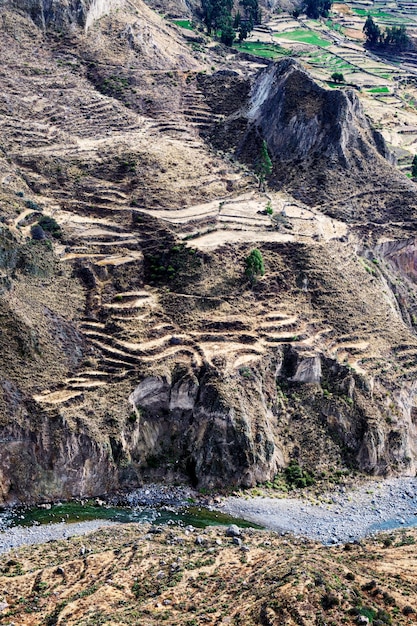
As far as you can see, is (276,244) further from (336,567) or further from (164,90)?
(336,567)

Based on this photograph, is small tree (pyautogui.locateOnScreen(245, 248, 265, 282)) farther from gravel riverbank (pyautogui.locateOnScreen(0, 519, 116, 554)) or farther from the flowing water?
gravel riverbank (pyautogui.locateOnScreen(0, 519, 116, 554))

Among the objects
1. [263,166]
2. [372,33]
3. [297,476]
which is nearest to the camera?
[297,476]

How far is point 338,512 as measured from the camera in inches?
2741

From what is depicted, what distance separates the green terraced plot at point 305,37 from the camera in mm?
151312

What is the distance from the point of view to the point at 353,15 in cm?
17612

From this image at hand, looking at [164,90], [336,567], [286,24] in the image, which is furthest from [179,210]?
[286,24]

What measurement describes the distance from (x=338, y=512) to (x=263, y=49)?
Answer: 92.1 m

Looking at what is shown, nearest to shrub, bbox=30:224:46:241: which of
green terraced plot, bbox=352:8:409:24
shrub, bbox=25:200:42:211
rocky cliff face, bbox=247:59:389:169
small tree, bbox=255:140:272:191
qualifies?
shrub, bbox=25:200:42:211

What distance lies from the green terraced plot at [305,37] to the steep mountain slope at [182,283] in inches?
2021

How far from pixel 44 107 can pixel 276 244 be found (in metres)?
31.1

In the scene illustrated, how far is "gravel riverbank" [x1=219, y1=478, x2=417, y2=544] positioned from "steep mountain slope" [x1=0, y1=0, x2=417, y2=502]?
2736mm

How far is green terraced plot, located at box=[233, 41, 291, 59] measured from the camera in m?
137

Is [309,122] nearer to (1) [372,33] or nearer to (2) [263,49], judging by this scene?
(2) [263,49]

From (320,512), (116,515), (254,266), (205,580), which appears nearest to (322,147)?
(254,266)
